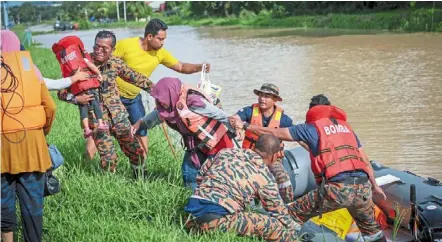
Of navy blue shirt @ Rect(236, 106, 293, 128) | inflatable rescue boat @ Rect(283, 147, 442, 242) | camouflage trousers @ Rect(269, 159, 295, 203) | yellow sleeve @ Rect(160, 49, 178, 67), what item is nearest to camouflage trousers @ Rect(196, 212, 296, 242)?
inflatable rescue boat @ Rect(283, 147, 442, 242)

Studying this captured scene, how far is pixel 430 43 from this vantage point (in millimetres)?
22969

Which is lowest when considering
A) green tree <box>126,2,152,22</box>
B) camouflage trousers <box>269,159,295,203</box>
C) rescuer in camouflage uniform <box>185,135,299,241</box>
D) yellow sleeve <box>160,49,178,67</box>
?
green tree <box>126,2,152,22</box>

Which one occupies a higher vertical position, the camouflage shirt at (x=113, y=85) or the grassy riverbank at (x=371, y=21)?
the camouflage shirt at (x=113, y=85)

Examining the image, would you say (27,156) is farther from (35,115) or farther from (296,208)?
Answer: (296,208)

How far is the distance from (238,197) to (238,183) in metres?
0.09

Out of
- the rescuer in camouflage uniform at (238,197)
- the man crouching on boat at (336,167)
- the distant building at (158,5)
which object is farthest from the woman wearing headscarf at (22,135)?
the distant building at (158,5)

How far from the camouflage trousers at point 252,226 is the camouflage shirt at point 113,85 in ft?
5.15

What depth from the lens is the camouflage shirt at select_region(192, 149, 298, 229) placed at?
3.96 metres

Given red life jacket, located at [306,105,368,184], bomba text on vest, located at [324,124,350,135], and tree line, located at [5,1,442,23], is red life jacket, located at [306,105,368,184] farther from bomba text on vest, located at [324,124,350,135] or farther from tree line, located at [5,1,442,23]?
tree line, located at [5,1,442,23]

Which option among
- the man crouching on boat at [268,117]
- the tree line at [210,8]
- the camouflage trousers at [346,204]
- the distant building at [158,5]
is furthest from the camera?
the distant building at [158,5]

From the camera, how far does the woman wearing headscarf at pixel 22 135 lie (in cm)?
350

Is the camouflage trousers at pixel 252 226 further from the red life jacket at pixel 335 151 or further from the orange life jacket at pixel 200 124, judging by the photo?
the orange life jacket at pixel 200 124

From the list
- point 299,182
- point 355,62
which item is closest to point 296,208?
point 299,182

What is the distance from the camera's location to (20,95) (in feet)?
11.5
